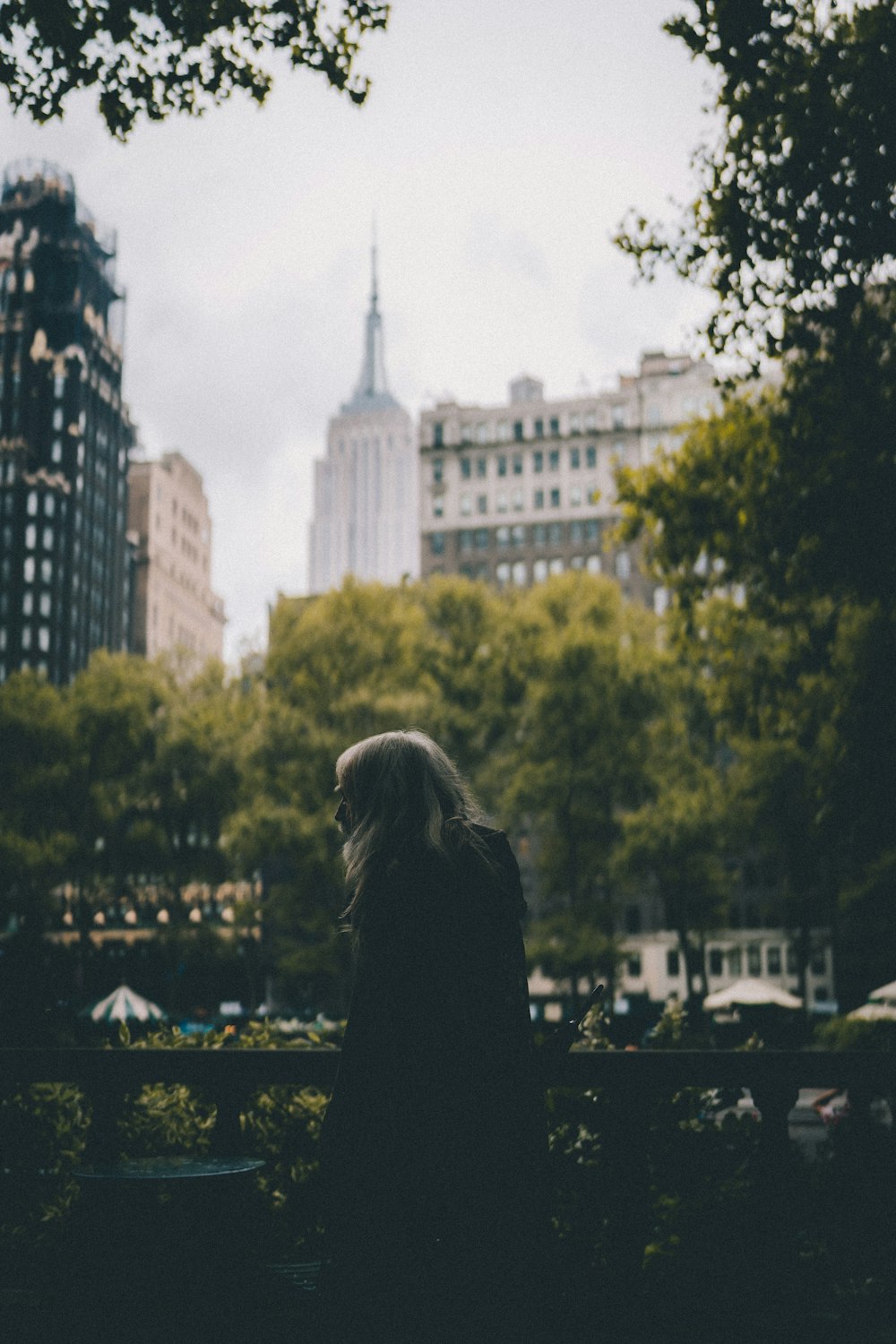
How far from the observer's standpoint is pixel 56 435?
362 ft

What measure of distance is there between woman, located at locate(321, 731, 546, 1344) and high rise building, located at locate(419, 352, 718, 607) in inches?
3246

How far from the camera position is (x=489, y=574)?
8688cm

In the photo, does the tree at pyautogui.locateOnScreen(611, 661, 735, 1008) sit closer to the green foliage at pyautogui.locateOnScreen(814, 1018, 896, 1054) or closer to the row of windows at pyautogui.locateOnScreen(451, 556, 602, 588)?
the green foliage at pyautogui.locateOnScreen(814, 1018, 896, 1054)

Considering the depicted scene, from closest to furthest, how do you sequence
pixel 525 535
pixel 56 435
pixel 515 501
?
pixel 525 535 < pixel 515 501 < pixel 56 435

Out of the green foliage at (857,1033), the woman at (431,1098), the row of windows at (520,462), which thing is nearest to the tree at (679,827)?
the green foliage at (857,1033)

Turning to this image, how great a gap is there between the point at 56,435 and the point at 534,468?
46.6m

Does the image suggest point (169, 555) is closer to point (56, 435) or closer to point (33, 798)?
point (56, 435)

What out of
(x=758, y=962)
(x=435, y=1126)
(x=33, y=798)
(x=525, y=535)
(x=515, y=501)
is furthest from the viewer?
(x=515, y=501)

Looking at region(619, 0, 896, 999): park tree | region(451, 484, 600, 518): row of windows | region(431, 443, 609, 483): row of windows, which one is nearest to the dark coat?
region(619, 0, 896, 999): park tree

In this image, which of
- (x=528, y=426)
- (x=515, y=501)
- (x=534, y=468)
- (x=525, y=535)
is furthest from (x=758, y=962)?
(x=528, y=426)

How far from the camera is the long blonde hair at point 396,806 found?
3.26 meters

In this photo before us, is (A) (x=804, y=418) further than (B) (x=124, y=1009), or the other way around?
(B) (x=124, y=1009)

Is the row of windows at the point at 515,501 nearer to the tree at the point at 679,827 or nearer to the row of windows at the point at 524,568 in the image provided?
the row of windows at the point at 524,568

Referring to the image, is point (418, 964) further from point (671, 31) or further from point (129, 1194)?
point (671, 31)
